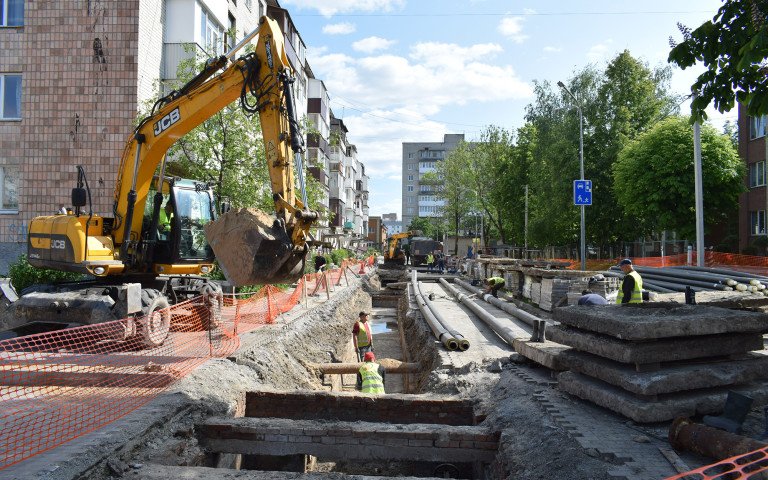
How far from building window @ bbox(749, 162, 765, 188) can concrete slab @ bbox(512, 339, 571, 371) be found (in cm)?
2643

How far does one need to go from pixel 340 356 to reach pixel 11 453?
11.5m

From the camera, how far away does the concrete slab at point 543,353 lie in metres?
6.78

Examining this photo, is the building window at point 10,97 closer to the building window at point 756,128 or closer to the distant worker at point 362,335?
the distant worker at point 362,335

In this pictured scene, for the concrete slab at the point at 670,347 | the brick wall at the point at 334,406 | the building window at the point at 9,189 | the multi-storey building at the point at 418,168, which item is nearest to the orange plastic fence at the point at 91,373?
the brick wall at the point at 334,406

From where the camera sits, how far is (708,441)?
13.7 ft

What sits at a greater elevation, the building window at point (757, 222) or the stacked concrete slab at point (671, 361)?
the building window at point (757, 222)

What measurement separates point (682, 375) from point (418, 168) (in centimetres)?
12072

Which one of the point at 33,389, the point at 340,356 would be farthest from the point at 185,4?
the point at 33,389

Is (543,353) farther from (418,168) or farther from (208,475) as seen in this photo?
(418,168)

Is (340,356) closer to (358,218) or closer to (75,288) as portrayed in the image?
(75,288)

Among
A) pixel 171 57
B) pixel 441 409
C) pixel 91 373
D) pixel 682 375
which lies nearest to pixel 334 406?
pixel 441 409

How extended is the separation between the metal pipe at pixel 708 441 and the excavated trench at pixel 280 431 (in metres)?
1.97

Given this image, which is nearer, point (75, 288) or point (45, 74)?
point (75, 288)

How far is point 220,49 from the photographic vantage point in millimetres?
19500
